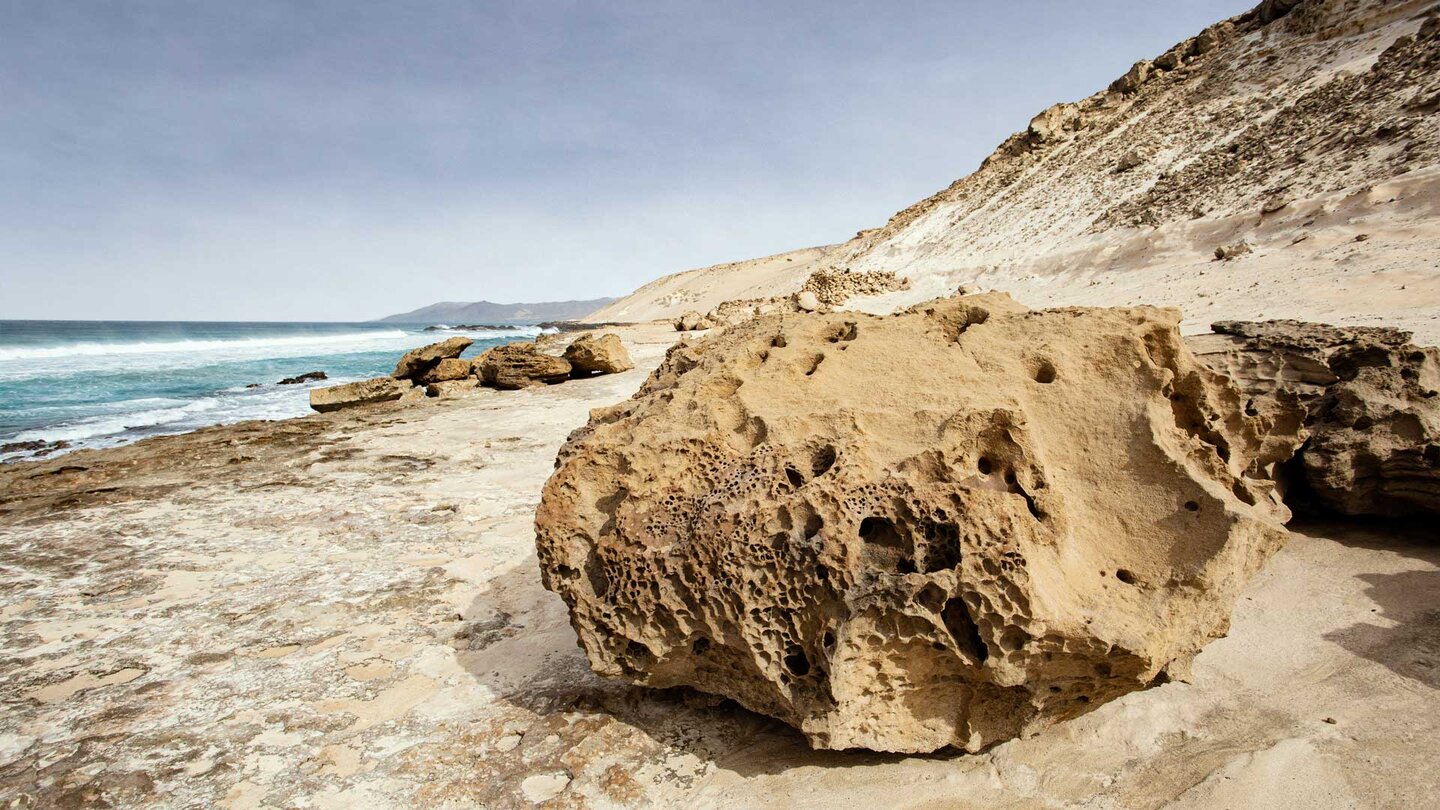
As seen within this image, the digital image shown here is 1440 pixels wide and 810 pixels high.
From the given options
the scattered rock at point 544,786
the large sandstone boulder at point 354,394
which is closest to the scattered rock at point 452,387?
the large sandstone boulder at point 354,394

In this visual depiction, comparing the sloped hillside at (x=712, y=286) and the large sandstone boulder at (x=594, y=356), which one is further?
the sloped hillside at (x=712, y=286)

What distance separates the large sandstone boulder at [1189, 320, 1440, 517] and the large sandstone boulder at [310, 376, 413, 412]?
47.2 feet

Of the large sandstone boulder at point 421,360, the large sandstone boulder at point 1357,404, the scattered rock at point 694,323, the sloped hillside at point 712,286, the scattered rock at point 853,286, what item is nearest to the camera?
the large sandstone boulder at point 1357,404

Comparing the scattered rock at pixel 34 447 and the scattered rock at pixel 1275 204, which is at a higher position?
the scattered rock at pixel 1275 204

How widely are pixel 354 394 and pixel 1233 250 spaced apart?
16.3 m

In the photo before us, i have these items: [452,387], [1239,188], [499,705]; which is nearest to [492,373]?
[452,387]

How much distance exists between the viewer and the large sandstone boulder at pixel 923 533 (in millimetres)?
2504

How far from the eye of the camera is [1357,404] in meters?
3.92

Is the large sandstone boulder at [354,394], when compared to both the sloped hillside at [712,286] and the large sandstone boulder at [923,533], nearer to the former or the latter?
the large sandstone boulder at [923,533]

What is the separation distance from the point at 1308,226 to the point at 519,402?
13.2 meters

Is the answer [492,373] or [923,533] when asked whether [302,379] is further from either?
[923,533]

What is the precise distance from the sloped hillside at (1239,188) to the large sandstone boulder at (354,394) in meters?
12.6

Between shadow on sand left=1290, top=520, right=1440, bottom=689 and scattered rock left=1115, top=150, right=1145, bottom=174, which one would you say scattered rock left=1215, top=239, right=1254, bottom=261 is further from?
scattered rock left=1115, top=150, right=1145, bottom=174

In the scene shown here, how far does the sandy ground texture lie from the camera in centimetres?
250
